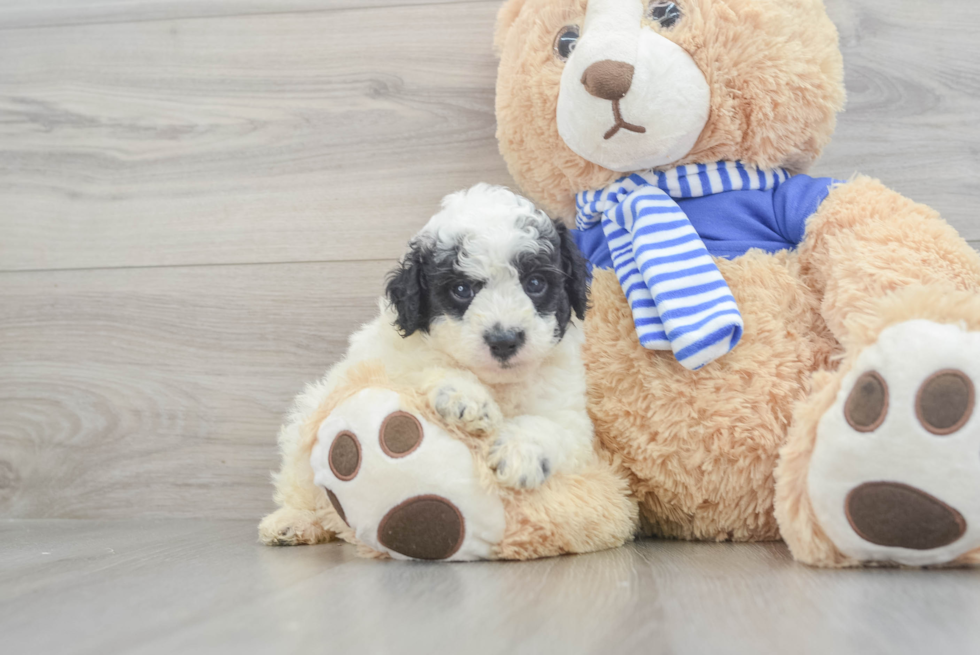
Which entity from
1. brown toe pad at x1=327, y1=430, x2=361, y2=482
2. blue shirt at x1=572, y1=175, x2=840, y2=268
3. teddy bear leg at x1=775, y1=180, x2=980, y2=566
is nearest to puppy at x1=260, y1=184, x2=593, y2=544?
brown toe pad at x1=327, y1=430, x2=361, y2=482

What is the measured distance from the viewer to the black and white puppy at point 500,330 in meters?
1.01

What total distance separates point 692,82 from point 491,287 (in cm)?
44

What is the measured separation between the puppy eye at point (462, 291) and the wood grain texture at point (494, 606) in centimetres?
37

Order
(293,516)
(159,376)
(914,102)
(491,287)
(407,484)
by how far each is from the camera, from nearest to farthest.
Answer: (407,484), (491,287), (293,516), (914,102), (159,376)

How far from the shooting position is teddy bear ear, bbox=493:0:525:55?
4.40 ft

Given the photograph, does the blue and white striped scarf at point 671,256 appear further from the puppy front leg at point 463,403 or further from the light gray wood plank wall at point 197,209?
the light gray wood plank wall at point 197,209

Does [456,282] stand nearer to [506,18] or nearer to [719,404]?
[719,404]

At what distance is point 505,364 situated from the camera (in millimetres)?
1035

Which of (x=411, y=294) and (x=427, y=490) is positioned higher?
(x=411, y=294)

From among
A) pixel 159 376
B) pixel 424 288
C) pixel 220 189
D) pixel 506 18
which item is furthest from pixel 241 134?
pixel 424 288

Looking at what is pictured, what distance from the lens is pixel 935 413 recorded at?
0.80 meters

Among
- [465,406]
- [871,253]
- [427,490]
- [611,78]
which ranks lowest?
[427,490]

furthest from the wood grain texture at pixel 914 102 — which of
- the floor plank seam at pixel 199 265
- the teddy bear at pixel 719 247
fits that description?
Answer: the floor plank seam at pixel 199 265

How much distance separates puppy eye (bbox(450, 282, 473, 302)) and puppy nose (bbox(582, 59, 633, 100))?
35 cm
